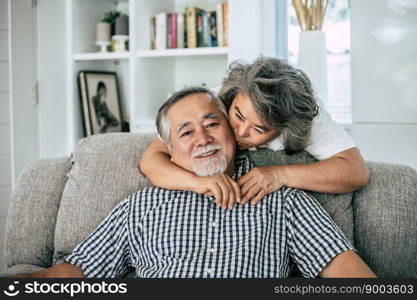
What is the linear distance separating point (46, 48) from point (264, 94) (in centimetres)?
226

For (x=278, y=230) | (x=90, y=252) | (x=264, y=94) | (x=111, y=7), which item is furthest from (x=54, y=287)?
(x=111, y=7)

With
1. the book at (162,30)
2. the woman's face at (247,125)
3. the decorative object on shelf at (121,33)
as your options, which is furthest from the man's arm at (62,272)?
the decorative object on shelf at (121,33)

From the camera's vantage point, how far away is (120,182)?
1.85 metres

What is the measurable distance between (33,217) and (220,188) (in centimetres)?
71

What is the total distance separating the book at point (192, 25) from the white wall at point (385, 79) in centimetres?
101

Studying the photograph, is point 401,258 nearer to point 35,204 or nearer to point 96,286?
point 96,286

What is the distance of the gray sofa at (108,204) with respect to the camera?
5.51 feet

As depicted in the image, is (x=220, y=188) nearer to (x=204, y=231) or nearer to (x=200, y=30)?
(x=204, y=231)

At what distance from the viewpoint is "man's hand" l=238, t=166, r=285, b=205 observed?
163 cm

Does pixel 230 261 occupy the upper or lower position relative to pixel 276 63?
lower

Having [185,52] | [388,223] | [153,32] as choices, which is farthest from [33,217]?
[153,32]

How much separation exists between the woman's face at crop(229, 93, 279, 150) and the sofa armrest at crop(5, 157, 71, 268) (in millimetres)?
691

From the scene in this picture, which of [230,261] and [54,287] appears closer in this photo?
[54,287]

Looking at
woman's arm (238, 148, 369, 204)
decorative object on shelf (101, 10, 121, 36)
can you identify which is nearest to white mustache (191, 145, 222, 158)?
woman's arm (238, 148, 369, 204)
